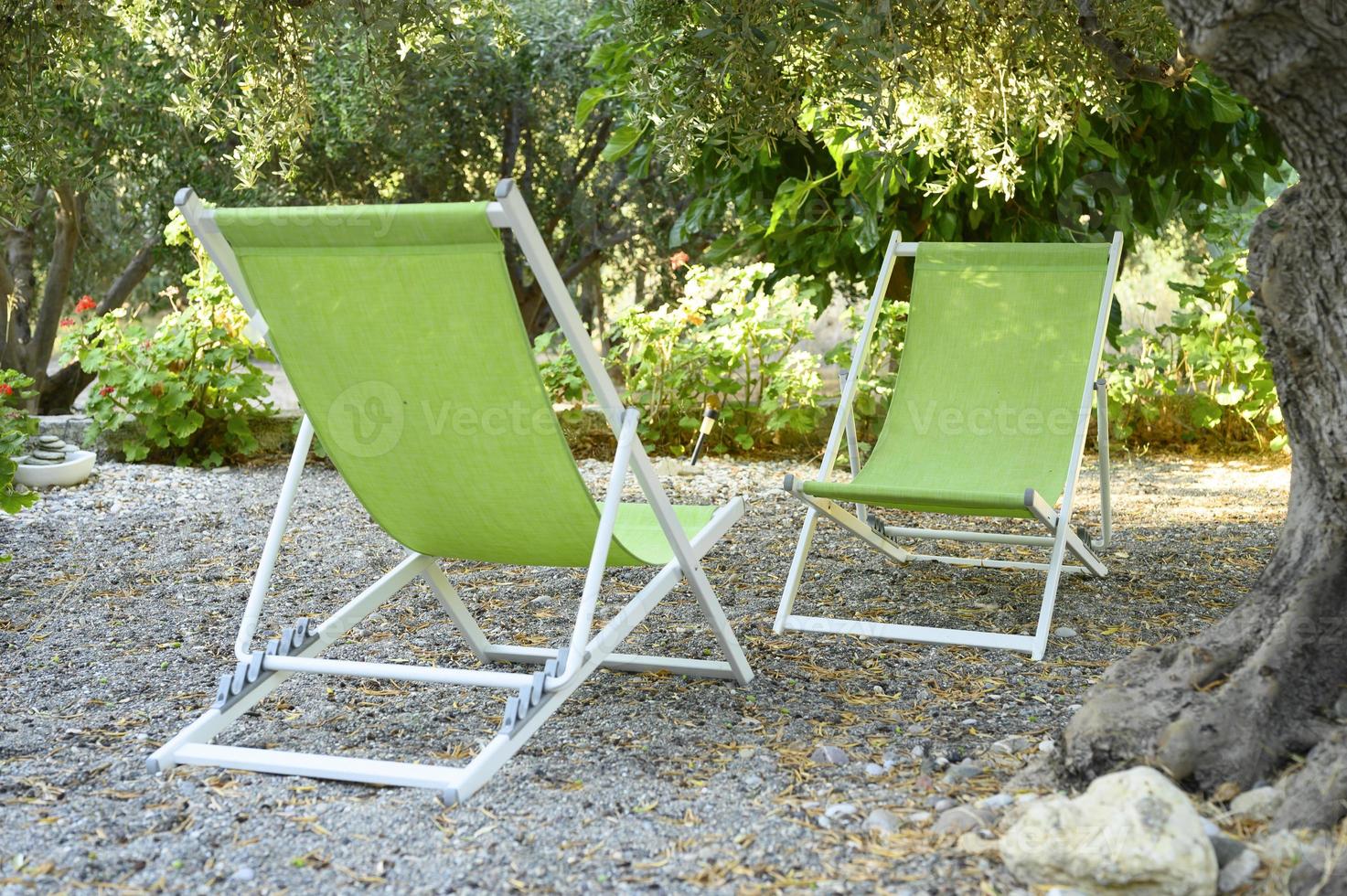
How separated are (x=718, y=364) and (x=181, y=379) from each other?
102 inches

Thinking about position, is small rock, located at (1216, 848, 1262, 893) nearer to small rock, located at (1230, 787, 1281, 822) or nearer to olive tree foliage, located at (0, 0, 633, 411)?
small rock, located at (1230, 787, 1281, 822)

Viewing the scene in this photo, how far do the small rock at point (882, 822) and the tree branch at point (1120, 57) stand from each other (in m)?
2.14

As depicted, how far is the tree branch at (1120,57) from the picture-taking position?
3287mm

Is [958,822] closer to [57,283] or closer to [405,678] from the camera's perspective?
[405,678]

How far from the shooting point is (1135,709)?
2.28 m

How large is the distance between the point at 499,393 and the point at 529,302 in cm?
943

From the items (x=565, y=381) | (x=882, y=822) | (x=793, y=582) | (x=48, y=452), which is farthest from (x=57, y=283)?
(x=882, y=822)

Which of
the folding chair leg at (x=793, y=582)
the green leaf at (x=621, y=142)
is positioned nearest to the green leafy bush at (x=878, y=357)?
the green leaf at (x=621, y=142)

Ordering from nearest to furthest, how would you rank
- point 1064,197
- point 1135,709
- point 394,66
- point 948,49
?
point 1135,709 → point 948,49 → point 394,66 → point 1064,197

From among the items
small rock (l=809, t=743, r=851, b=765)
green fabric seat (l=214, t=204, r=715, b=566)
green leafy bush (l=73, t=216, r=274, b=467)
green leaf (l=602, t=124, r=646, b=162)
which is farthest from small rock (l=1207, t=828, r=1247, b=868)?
green leafy bush (l=73, t=216, r=274, b=467)

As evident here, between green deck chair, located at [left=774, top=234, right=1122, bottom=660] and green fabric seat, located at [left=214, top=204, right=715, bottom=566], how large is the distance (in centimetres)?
117

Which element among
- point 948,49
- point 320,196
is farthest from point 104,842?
point 320,196

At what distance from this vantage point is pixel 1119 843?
183cm

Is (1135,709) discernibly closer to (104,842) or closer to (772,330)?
(104,842)
